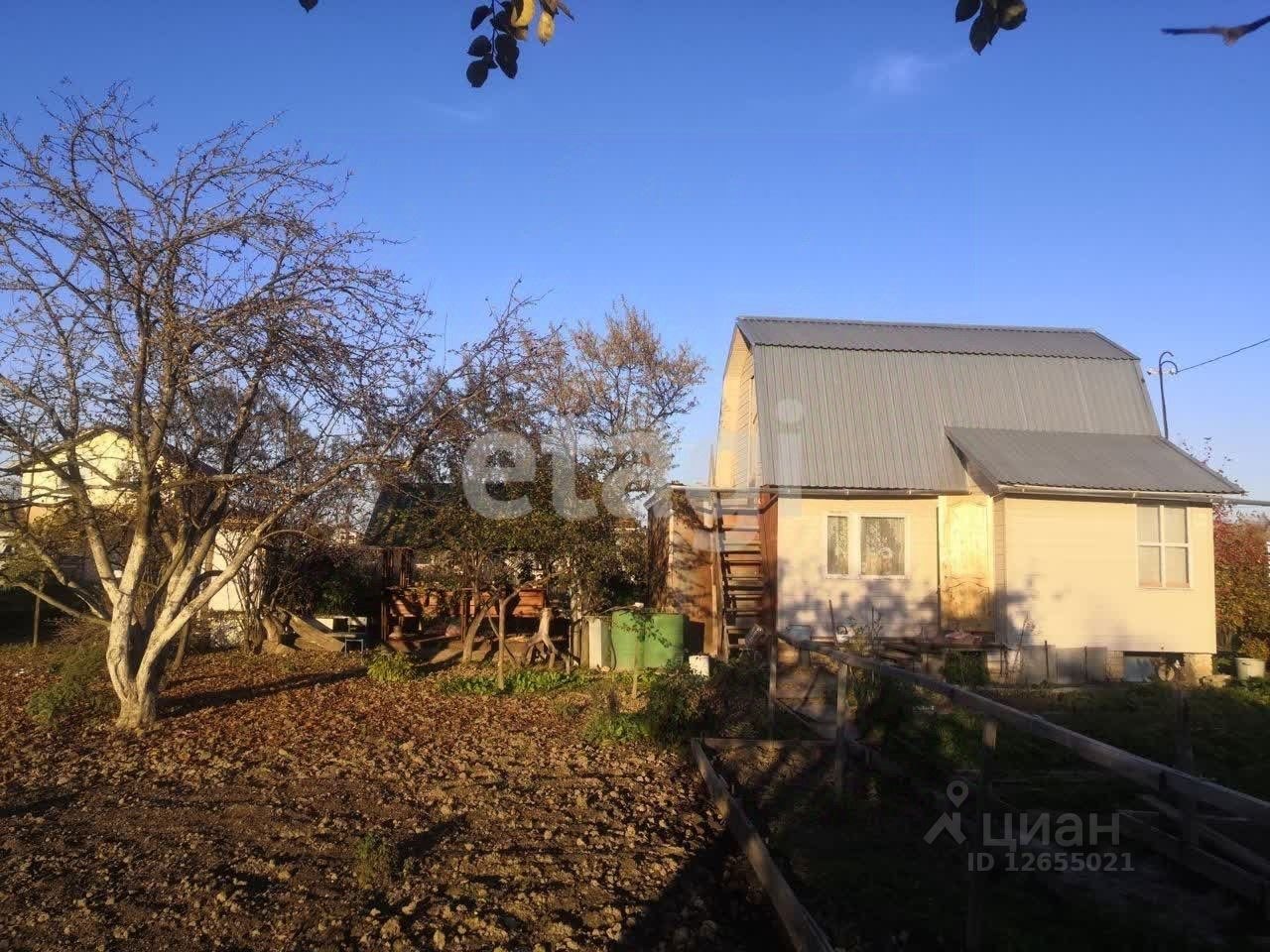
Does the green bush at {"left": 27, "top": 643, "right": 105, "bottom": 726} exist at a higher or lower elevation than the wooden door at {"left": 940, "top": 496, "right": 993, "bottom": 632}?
lower

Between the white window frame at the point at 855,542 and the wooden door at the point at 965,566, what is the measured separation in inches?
22.2

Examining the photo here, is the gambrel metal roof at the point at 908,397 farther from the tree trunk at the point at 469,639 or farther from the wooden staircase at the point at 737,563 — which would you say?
the tree trunk at the point at 469,639

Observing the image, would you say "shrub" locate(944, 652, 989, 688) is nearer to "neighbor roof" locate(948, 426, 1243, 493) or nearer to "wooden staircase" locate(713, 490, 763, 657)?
"neighbor roof" locate(948, 426, 1243, 493)

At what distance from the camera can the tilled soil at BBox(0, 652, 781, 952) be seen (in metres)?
4.85

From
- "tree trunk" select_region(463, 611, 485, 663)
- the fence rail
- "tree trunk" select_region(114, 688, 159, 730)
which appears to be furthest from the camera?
"tree trunk" select_region(463, 611, 485, 663)

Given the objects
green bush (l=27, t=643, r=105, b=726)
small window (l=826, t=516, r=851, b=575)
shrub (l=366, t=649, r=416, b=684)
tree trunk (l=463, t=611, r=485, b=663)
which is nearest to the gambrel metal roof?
small window (l=826, t=516, r=851, b=575)

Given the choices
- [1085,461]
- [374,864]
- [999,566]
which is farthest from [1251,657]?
[374,864]

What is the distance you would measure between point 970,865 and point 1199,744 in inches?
239

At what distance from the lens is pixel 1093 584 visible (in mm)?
15586

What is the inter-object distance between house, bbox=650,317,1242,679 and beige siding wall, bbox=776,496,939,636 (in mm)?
22

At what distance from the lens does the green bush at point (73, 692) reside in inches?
373

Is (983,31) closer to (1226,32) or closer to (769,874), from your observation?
(1226,32)

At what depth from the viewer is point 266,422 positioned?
970 cm

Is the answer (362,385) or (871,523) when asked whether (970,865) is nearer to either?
(362,385)
